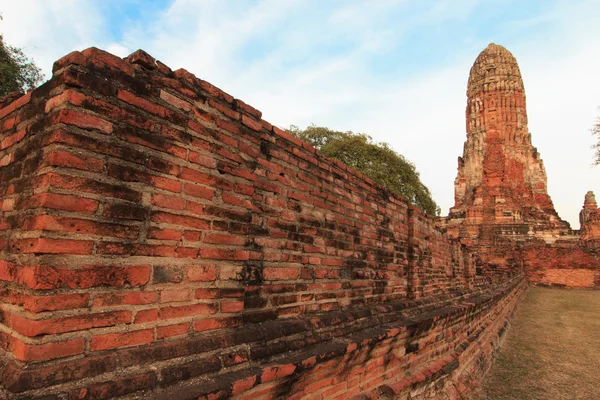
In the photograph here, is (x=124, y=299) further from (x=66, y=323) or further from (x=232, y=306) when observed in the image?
(x=232, y=306)

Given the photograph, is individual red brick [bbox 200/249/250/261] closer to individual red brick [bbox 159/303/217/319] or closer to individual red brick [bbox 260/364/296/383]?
individual red brick [bbox 159/303/217/319]

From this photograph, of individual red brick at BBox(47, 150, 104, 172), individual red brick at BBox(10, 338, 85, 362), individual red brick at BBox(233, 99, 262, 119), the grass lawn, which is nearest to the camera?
individual red brick at BBox(10, 338, 85, 362)

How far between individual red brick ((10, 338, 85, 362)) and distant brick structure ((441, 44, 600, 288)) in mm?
20984

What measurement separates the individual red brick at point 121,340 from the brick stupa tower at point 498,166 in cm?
2255

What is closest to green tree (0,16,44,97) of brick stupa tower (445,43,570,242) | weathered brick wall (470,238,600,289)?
weathered brick wall (470,238,600,289)

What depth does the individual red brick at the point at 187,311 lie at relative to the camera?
1.61m

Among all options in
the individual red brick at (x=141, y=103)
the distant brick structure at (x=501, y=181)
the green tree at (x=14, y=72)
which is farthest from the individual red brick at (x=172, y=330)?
the distant brick structure at (x=501, y=181)

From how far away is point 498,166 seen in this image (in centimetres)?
2397

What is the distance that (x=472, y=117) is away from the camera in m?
25.4

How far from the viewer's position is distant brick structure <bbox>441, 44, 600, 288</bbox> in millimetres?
20906

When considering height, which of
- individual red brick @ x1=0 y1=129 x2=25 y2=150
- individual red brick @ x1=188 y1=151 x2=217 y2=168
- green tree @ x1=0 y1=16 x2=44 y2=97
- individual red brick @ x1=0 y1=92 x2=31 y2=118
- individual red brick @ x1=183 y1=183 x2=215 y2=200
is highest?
green tree @ x1=0 y1=16 x2=44 y2=97

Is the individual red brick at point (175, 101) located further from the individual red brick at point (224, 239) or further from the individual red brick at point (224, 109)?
the individual red brick at point (224, 239)

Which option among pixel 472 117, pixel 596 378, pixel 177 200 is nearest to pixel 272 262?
pixel 177 200

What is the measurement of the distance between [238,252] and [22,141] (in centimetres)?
109
